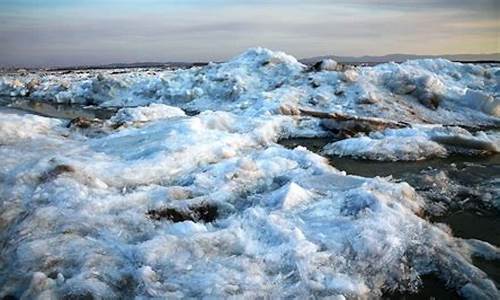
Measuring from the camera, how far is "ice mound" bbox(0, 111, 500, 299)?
4.22 meters

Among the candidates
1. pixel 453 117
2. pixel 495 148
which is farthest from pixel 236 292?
pixel 453 117

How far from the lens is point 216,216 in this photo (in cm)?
590

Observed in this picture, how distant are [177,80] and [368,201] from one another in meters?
19.6

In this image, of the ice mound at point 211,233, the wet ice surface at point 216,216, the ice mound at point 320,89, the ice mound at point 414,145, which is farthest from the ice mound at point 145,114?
the ice mound at point 211,233

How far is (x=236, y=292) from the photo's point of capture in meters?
4.04

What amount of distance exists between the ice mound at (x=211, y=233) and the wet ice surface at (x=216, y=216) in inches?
0.7

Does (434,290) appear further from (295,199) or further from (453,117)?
(453,117)

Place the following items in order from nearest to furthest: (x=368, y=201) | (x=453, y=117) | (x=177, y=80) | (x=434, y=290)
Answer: (x=434, y=290) → (x=368, y=201) → (x=453, y=117) → (x=177, y=80)

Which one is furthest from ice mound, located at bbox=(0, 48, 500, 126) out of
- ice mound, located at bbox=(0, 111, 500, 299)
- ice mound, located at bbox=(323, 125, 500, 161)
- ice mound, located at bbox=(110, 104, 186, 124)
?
ice mound, located at bbox=(0, 111, 500, 299)

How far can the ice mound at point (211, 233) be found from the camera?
13.9ft

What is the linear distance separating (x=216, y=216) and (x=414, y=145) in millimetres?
6146

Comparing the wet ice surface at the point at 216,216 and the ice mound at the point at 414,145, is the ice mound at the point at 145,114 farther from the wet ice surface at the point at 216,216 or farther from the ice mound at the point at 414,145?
the ice mound at the point at 414,145

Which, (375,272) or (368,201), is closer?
(375,272)

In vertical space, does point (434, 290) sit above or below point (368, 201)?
below
